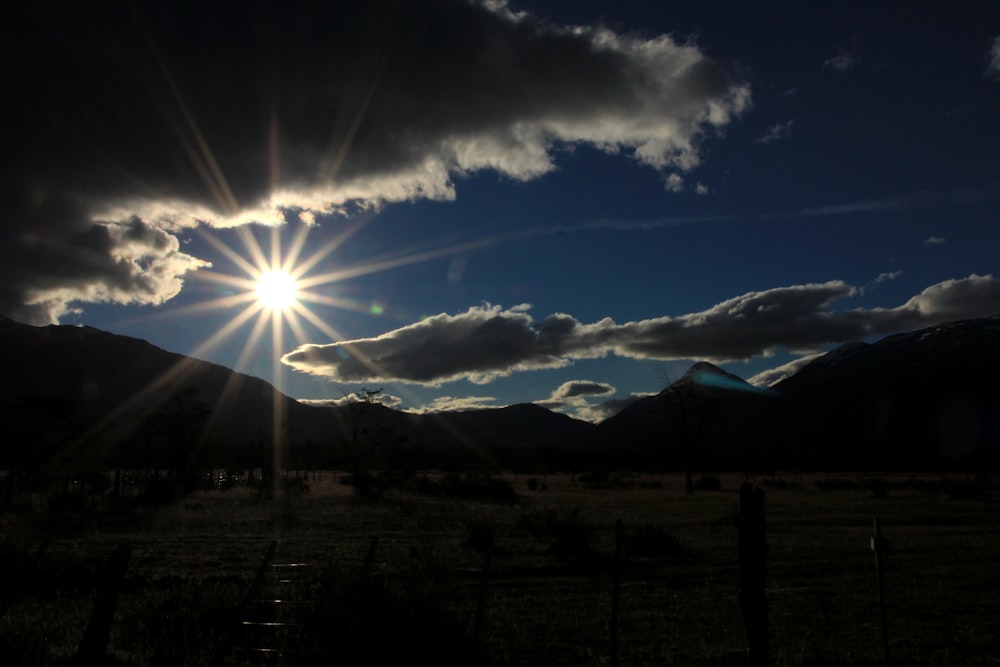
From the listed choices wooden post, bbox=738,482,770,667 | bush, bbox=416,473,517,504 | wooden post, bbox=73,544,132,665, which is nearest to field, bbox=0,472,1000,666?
Result: wooden post, bbox=73,544,132,665

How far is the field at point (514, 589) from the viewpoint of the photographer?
34.9 ft

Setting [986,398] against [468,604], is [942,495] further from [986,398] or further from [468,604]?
[986,398]

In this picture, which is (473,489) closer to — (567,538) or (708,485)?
(708,485)

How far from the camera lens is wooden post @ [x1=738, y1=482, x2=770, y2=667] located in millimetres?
7621

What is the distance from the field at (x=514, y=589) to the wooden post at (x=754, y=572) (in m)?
2.69

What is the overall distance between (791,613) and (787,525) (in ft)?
51.1

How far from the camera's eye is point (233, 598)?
41.3 feet

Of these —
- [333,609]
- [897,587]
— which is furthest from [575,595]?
[897,587]

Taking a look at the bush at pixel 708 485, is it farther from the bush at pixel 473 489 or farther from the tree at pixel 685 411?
the bush at pixel 473 489

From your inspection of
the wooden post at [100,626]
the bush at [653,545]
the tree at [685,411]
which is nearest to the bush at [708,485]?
the tree at [685,411]

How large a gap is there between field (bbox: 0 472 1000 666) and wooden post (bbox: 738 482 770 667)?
2687 mm

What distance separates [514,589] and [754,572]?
28.1 ft

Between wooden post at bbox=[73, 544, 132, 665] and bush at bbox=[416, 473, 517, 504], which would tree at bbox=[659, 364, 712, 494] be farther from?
wooden post at bbox=[73, 544, 132, 665]

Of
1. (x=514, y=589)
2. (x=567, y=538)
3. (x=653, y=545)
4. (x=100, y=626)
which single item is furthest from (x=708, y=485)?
(x=100, y=626)
